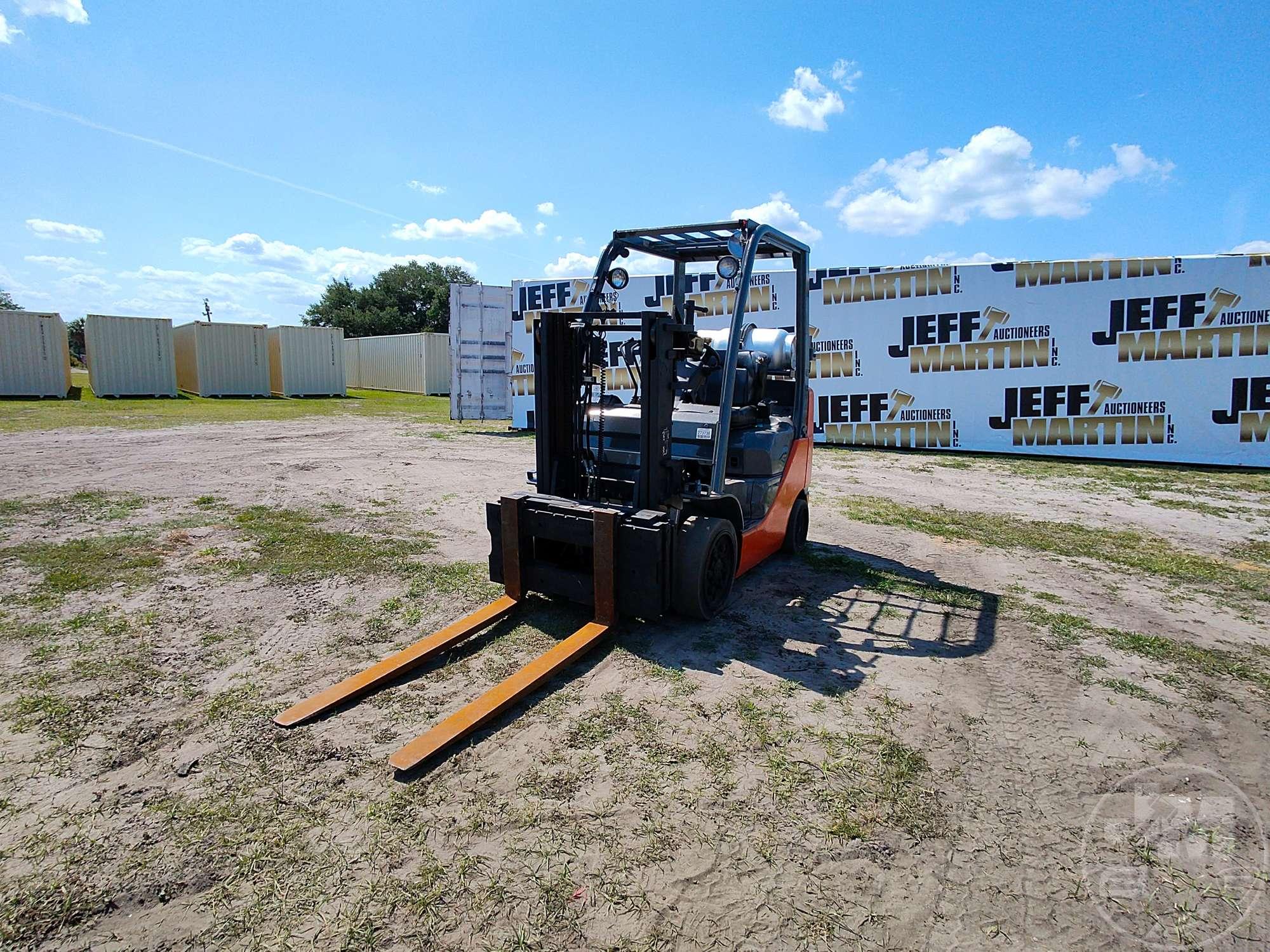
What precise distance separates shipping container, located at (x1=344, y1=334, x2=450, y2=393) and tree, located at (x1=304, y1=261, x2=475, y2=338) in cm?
1443

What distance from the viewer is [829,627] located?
517cm

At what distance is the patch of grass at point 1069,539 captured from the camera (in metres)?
6.62

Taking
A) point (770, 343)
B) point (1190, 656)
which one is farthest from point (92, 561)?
point (1190, 656)

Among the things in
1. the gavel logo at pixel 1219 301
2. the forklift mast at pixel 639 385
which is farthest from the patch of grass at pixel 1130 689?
the gavel logo at pixel 1219 301

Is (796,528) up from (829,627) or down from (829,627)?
up

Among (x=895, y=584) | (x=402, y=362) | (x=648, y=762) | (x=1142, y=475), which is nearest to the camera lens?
(x=648, y=762)

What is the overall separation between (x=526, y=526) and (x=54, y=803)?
290 cm

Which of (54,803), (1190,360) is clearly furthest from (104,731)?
(1190,360)

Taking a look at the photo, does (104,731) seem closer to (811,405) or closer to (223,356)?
(811,405)

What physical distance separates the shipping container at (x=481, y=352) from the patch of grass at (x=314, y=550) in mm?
11922

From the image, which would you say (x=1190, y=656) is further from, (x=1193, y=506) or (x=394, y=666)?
(x=1193, y=506)

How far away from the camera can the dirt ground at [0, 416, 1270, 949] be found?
8.13ft

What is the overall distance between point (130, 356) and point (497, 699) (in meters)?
32.5

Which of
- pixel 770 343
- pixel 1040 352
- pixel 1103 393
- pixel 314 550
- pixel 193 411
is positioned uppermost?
pixel 1040 352
